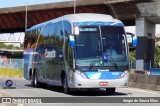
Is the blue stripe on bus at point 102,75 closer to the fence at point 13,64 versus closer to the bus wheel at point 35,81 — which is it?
the bus wheel at point 35,81

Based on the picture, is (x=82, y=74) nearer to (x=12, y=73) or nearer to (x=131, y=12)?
(x=12, y=73)

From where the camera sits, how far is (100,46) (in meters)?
20.3

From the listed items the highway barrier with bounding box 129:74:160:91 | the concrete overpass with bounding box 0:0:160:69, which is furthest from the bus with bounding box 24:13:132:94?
the concrete overpass with bounding box 0:0:160:69

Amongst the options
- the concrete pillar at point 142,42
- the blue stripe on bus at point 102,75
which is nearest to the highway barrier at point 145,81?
the blue stripe on bus at point 102,75

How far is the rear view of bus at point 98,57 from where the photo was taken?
20.2 meters

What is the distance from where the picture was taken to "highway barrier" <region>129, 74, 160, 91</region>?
86.6 feet

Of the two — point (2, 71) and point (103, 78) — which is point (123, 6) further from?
point (103, 78)

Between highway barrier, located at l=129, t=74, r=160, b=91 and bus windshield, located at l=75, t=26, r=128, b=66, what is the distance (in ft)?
20.3

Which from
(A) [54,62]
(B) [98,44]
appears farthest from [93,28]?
(A) [54,62]

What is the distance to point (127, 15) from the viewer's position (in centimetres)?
5712

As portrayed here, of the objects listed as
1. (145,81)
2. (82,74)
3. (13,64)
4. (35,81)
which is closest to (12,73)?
(13,64)

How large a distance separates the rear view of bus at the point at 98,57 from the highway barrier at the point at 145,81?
6083 mm

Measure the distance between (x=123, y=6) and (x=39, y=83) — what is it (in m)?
30.2

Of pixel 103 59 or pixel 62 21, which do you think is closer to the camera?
pixel 103 59
